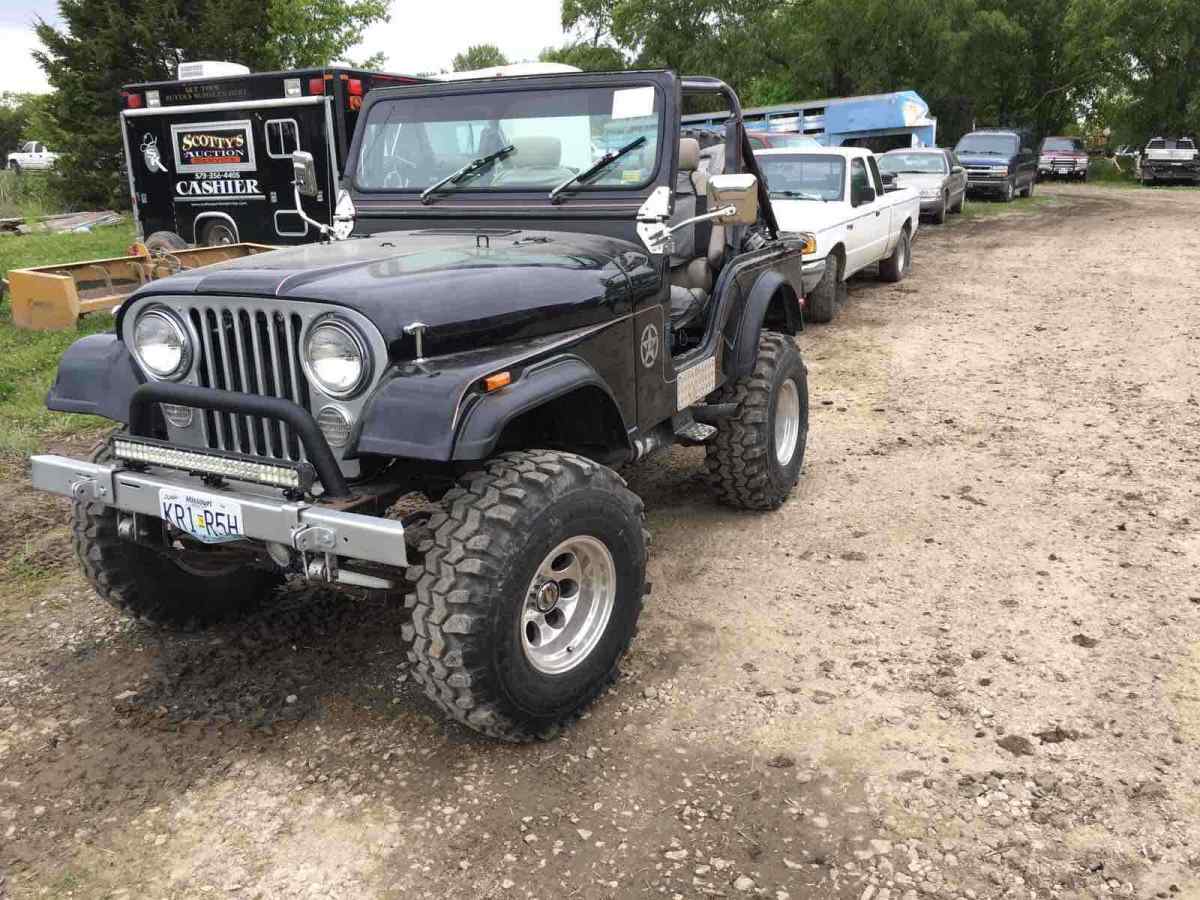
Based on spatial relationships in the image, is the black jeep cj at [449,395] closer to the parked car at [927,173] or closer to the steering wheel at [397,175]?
the steering wheel at [397,175]

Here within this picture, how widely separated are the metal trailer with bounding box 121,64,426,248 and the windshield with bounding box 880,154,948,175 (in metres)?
10.3

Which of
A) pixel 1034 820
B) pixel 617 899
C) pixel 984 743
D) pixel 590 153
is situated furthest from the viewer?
pixel 590 153

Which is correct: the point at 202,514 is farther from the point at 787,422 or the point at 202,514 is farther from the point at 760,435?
the point at 787,422

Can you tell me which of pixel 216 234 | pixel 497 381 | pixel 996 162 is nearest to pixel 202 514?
pixel 497 381

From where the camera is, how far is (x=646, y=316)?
154 inches

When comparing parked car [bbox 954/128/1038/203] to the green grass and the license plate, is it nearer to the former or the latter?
the green grass

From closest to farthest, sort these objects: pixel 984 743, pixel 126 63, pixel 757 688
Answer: pixel 984 743
pixel 757 688
pixel 126 63

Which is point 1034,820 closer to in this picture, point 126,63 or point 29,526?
point 29,526

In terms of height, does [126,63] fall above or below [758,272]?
above

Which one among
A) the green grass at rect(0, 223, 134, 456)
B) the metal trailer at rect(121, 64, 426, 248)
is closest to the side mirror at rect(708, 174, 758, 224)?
the green grass at rect(0, 223, 134, 456)

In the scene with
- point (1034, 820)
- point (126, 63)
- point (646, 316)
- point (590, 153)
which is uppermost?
point (126, 63)

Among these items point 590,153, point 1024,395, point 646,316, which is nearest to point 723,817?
point 646,316

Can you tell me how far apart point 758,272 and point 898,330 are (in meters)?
5.27

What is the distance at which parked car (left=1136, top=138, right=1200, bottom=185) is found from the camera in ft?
98.3
